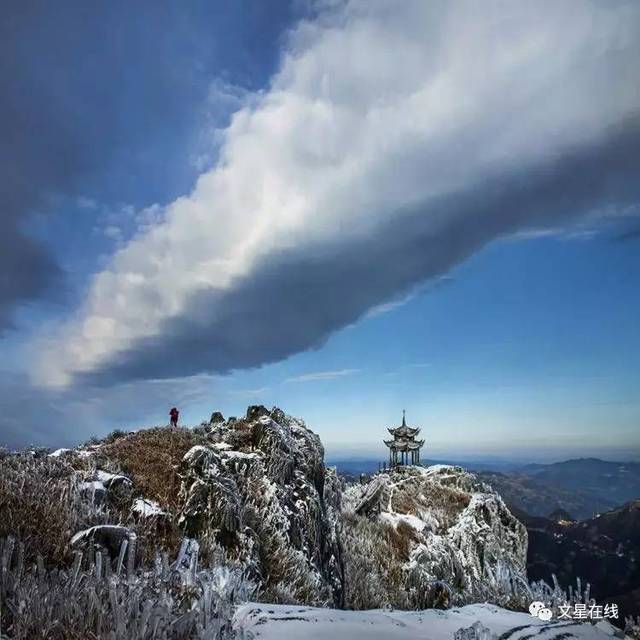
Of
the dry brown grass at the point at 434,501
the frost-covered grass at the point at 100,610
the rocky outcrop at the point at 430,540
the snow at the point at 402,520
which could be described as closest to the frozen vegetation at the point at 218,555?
the frost-covered grass at the point at 100,610

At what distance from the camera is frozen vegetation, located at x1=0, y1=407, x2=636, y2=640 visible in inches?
151

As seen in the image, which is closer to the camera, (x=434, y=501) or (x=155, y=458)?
(x=155, y=458)

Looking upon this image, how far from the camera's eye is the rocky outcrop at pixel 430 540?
41.5 ft

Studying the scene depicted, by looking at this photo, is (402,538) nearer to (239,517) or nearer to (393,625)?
(239,517)

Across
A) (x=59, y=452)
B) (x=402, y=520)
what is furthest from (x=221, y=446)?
(x=402, y=520)

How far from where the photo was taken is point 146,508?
27.2ft

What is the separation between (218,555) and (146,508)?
1.93m

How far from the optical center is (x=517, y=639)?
5.22 meters

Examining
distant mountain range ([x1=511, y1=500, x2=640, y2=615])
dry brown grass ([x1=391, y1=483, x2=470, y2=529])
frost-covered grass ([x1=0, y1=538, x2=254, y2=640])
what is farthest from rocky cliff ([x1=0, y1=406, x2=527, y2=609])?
distant mountain range ([x1=511, y1=500, x2=640, y2=615])

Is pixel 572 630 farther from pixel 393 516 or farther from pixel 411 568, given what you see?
pixel 393 516

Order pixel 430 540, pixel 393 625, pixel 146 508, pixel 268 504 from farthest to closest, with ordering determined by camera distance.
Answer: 1. pixel 430 540
2. pixel 268 504
3. pixel 146 508
4. pixel 393 625

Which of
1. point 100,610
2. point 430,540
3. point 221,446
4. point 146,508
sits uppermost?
point 221,446

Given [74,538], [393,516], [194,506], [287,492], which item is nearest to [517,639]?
[74,538]

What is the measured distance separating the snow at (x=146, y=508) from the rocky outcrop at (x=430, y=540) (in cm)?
566
